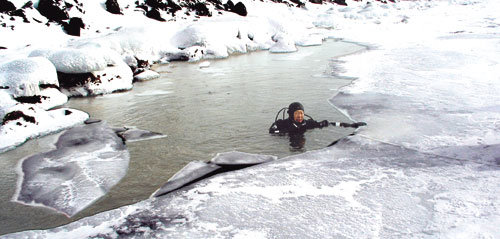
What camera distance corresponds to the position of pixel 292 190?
14.0 ft

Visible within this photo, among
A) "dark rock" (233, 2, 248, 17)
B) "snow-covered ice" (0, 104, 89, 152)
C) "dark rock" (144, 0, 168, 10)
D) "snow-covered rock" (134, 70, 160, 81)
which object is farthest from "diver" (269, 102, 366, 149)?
"dark rock" (233, 2, 248, 17)

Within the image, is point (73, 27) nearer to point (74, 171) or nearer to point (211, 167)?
point (74, 171)

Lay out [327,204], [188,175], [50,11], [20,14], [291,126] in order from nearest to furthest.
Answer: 1. [327,204]
2. [188,175]
3. [291,126]
4. [20,14]
5. [50,11]

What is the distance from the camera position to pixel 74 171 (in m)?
5.22

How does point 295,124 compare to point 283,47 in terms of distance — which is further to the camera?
point 283,47

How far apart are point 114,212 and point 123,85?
24.4 feet

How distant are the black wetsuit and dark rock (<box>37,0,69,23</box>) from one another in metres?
15.0

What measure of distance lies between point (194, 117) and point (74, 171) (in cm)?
285

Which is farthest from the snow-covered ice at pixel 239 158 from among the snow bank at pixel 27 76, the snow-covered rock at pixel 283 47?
the snow-covered rock at pixel 283 47

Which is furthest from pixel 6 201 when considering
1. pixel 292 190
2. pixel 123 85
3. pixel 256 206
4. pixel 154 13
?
pixel 154 13

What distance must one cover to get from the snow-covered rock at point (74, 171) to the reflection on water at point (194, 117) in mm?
142

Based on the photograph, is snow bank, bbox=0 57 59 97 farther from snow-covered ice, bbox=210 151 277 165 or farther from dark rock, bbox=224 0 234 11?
dark rock, bbox=224 0 234 11

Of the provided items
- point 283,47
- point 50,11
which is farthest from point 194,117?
point 50,11

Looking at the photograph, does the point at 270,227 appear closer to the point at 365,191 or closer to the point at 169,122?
the point at 365,191
